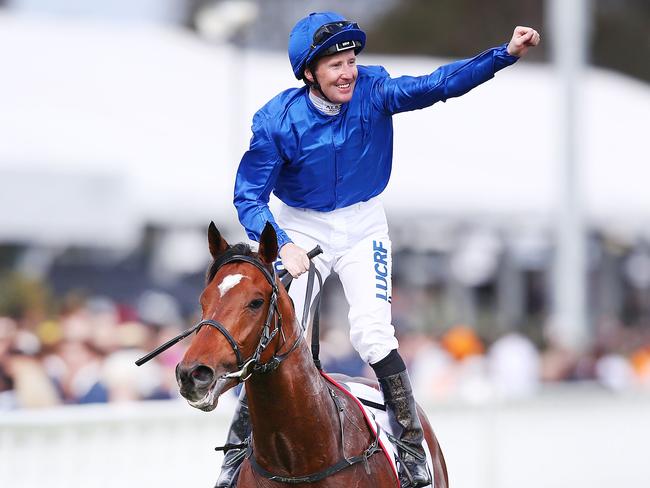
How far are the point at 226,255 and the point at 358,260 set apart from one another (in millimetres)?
960

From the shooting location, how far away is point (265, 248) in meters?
4.37

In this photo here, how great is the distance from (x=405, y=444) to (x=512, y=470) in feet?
14.6

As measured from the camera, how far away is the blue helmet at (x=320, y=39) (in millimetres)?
4867

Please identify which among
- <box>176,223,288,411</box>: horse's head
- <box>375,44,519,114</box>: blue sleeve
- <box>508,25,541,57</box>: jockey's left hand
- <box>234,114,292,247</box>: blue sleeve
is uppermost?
<box>508,25,541,57</box>: jockey's left hand

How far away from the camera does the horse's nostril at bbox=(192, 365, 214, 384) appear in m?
3.89

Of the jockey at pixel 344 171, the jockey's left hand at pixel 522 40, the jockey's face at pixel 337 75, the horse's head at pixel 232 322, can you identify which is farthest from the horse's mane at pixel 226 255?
the jockey's left hand at pixel 522 40

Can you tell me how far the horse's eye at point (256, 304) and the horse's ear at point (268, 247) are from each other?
19 centimetres

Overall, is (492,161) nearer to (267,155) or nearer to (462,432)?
(462,432)

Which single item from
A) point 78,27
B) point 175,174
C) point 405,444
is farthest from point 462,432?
point 78,27

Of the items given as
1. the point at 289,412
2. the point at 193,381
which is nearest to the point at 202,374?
the point at 193,381

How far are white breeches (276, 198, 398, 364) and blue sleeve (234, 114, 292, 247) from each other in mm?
282

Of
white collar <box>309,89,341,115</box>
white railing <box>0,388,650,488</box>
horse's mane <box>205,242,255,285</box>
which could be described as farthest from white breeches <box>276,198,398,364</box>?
white railing <box>0,388,650,488</box>

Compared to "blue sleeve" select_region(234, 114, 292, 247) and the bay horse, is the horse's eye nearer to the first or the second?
the bay horse

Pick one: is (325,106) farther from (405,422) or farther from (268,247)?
(405,422)
